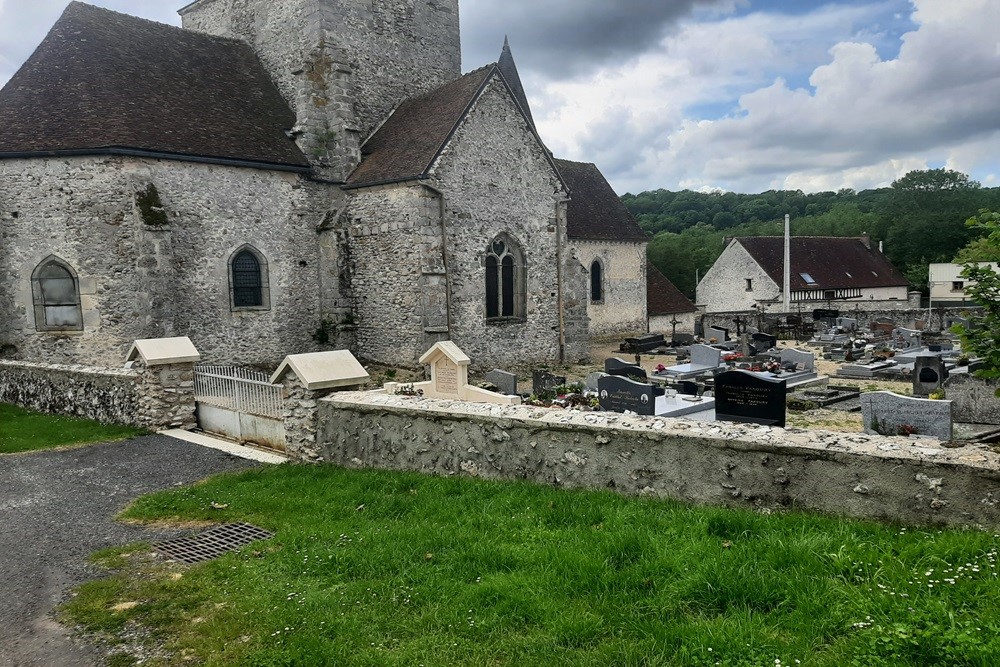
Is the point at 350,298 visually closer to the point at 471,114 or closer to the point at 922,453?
the point at 471,114

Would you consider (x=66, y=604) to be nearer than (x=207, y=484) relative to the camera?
Yes

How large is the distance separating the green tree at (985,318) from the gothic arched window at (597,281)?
25.3 m

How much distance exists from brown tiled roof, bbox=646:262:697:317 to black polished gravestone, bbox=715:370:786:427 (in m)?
22.9

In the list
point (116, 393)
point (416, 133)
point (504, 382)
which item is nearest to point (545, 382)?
point (504, 382)

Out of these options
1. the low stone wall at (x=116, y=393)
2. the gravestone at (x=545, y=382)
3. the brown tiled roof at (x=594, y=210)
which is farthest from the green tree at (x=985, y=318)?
the brown tiled roof at (x=594, y=210)

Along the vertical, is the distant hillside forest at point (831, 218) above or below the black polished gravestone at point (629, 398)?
above

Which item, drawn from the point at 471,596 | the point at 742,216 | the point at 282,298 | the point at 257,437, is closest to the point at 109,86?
the point at 282,298

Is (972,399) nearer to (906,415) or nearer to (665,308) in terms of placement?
(906,415)

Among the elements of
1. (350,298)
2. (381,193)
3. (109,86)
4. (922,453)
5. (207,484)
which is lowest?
(207,484)

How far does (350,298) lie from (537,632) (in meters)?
15.6

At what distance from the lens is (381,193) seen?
58.7ft

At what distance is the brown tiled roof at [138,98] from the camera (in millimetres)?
15531

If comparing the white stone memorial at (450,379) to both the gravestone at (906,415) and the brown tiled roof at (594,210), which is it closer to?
the gravestone at (906,415)

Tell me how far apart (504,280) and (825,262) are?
30.5 meters
